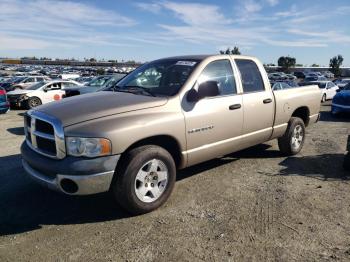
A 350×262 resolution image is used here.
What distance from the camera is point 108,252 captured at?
3.49 m

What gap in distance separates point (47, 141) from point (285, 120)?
424cm

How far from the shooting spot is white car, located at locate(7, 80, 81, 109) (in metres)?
17.2

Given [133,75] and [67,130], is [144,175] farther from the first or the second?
[133,75]

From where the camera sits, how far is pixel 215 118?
4.93m

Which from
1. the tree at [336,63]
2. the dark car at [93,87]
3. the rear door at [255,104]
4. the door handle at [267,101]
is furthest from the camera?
the tree at [336,63]

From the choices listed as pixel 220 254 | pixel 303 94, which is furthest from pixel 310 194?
pixel 303 94

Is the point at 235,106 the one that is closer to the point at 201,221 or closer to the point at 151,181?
the point at 151,181

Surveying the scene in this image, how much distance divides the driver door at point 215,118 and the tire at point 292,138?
1667mm

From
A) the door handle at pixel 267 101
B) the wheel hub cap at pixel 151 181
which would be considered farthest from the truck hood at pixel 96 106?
the door handle at pixel 267 101

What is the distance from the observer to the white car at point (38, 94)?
56.3 ft

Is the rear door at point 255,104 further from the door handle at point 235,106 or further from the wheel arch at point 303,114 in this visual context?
the wheel arch at point 303,114

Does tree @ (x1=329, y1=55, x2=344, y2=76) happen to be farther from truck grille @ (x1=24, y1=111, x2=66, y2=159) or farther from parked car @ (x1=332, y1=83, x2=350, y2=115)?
truck grille @ (x1=24, y1=111, x2=66, y2=159)

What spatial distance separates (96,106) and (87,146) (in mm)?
659

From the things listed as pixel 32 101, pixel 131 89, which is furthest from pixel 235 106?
pixel 32 101
